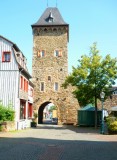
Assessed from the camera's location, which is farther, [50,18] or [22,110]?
[50,18]

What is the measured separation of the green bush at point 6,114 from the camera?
28.8 m

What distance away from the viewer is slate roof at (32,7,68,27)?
51.7 meters

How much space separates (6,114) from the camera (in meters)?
29.7

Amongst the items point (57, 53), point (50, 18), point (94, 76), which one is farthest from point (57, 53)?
point (94, 76)

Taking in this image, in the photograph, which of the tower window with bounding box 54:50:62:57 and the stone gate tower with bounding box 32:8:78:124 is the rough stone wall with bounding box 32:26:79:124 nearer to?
the stone gate tower with bounding box 32:8:78:124

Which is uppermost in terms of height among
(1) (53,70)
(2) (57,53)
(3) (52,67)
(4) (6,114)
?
(2) (57,53)

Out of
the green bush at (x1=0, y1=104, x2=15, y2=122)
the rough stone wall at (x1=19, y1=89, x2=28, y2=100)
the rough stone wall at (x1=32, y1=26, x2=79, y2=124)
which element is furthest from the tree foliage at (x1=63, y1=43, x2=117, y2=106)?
the rough stone wall at (x1=32, y1=26, x2=79, y2=124)

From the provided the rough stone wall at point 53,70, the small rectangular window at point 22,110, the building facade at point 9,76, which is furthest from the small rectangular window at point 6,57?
the rough stone wall at point 53,70

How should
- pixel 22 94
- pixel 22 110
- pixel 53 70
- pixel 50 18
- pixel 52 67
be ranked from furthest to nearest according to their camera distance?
pixel 50 18 < pixel 52 67 < pixel 53 70 < pixel 22 110 < pixel 22 94

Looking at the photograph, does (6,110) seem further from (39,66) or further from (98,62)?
(39,66)

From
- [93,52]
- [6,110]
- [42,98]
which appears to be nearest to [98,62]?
[93,52]

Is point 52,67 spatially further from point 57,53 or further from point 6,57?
point 6,57

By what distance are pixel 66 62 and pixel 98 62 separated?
15219mm

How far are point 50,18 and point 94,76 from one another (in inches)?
810
